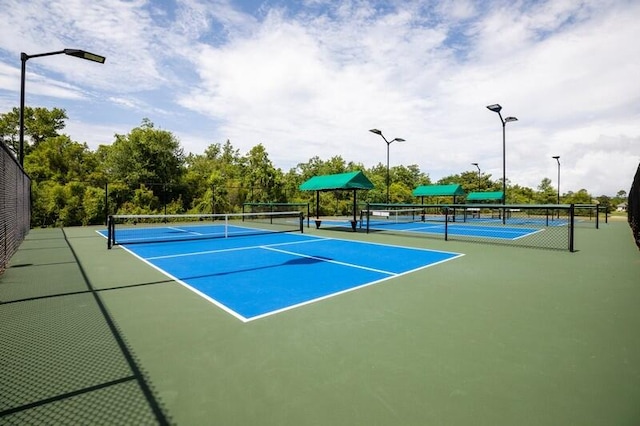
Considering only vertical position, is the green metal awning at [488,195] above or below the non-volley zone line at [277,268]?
above

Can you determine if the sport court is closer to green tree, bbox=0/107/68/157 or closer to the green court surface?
the green court surface

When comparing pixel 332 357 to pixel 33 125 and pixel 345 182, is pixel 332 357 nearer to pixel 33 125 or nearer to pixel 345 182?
pixel 345 182

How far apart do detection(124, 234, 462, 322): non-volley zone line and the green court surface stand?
0.46m

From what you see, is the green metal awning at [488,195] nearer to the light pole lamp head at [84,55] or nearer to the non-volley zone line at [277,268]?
the non-volley zone line at [277,268]

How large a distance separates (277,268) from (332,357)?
4.89 meters

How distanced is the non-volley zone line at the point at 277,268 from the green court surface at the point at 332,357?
456mm

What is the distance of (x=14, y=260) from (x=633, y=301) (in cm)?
1444

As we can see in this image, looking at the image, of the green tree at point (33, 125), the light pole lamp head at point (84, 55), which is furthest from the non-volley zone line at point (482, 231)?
the green tree at point (33, 125)

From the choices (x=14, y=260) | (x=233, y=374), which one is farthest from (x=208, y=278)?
(x=14, y=260)

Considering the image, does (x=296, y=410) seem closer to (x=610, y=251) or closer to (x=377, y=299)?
(x=377, y=299)

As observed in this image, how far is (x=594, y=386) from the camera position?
9.74ft

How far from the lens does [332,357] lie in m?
3.54

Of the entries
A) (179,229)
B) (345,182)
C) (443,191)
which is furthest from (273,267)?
(443,191)

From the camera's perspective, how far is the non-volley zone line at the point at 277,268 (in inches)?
226
